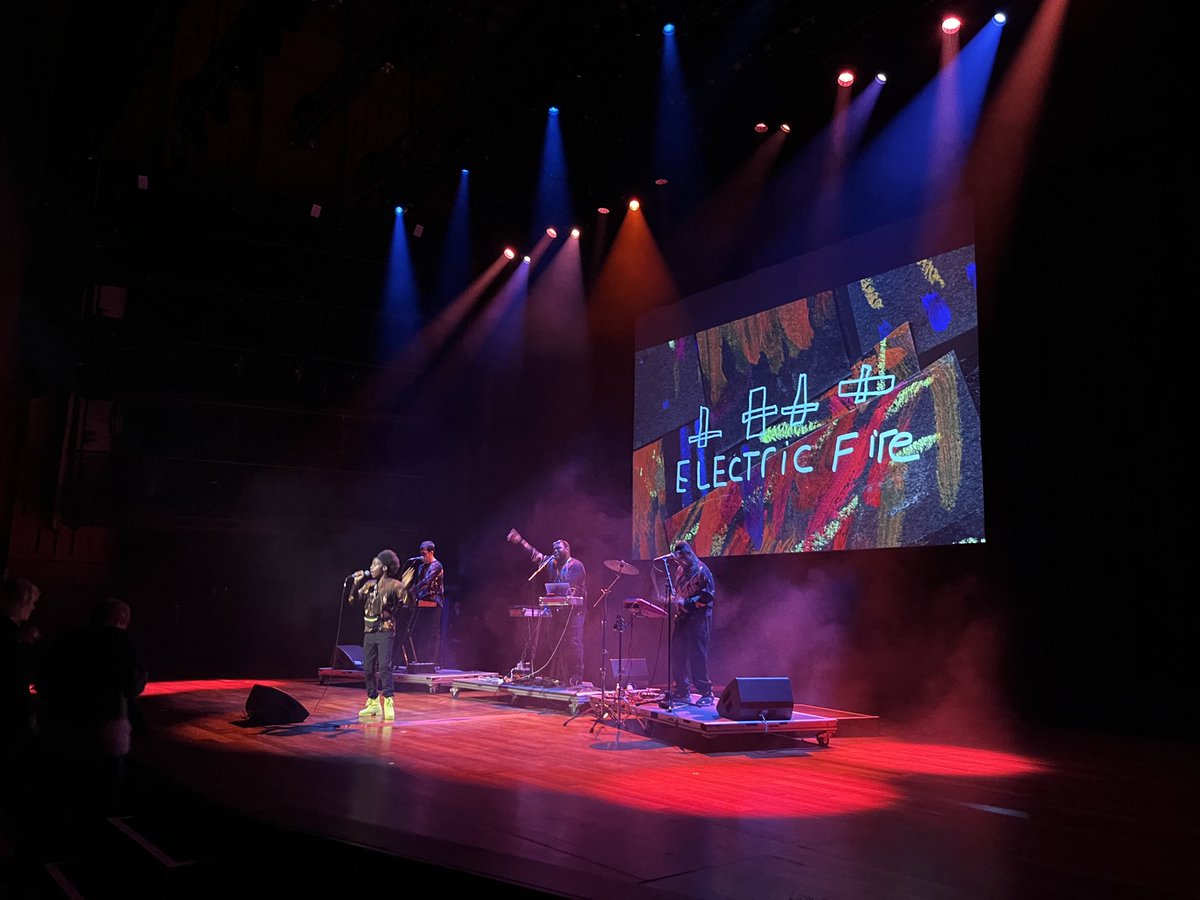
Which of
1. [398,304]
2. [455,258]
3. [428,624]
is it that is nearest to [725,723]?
[428,624]

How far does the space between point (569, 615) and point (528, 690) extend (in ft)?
2.87

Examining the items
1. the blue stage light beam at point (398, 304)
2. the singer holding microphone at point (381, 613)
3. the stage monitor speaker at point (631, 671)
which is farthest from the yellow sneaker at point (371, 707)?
the blue stage light beam at point (398, 304)

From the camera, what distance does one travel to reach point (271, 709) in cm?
694

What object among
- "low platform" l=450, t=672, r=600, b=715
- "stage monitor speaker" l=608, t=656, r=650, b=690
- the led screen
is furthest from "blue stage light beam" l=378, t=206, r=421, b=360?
"stage monitor speaker" l=608, t=656, r=650, b=690

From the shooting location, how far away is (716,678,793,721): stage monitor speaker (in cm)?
619

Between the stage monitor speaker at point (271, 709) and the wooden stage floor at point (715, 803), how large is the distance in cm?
12

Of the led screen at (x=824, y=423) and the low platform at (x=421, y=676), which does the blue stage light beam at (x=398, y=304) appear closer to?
the led screen at (x=824, y=423)

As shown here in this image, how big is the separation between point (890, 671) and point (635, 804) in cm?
447

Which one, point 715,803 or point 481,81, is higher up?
point 481,81

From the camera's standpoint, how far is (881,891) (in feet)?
9.78

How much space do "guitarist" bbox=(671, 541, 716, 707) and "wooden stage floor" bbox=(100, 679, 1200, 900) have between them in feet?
2.21

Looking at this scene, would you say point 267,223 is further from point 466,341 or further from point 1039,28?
point 1039,28

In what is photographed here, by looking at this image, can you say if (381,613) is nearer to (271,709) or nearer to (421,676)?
(271,709)

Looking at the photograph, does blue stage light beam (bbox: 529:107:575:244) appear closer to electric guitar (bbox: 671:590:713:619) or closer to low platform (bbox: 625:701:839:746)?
electric guitar (bbox: 671:590:713:619)
